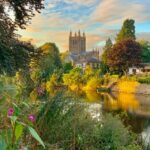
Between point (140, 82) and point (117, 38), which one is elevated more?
point (117, 38)

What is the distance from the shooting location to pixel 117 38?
84438 millimetres

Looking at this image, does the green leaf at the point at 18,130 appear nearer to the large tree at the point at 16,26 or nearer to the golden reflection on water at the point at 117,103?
the large tree at the point at 16,26

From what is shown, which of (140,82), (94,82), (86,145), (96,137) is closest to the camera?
(86,145)

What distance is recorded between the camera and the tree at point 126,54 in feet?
238

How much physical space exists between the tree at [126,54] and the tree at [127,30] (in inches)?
333

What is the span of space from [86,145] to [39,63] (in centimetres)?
1003

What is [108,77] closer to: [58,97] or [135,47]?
[135,47]

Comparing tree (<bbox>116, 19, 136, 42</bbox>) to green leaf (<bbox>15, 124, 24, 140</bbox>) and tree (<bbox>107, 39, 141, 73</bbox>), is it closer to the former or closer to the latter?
tree (<bbox>107, 39, 141, 73</bbox>)

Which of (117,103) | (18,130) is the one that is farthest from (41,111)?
(117,103)

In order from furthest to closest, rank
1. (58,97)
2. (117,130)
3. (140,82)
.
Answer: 1. (140,82)
2. (117,130)
3. (58,97)

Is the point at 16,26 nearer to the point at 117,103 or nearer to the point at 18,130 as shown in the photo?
the point at 18,130

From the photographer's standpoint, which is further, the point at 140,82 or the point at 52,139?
the point at 140,82

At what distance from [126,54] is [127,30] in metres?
11.1

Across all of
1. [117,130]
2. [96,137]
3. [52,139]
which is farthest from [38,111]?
[117,130]
